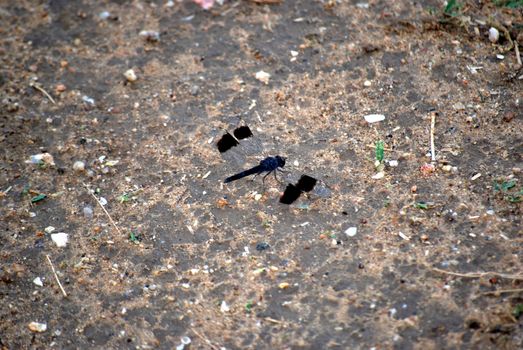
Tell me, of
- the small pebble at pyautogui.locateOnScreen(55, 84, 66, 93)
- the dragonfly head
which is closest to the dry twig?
the dragonfly head

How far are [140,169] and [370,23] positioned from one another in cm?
187

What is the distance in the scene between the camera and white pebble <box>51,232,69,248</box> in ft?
11.3

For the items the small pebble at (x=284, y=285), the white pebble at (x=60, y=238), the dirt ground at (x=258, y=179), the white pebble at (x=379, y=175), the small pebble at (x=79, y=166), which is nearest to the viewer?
the dirt ground at (x=258, y=179)

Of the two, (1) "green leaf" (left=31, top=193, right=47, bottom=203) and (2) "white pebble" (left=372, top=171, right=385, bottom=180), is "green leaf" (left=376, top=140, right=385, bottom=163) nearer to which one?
A: (2) "white pebble" (left=372, top=171, right=385, bottom=180)

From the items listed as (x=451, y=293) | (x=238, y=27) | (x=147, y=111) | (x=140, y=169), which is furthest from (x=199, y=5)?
(x=451, y=293)

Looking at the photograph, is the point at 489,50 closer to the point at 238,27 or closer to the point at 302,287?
the point at 238,27

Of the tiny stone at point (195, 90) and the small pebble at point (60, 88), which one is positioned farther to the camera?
the small pebble at point (60, 88)

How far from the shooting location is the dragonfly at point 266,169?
3.52 meters

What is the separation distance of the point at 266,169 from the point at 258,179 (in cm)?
8

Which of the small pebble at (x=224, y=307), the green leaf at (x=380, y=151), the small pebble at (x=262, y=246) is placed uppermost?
the green leaf at (x=380, y=151)

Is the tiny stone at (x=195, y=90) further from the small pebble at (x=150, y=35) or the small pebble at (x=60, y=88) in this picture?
the small pebble at (x=60, y=88)

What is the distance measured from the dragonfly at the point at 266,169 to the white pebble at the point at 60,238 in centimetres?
92

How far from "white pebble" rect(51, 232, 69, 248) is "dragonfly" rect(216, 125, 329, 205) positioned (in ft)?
3.01

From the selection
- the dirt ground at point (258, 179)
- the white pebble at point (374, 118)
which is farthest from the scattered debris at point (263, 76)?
the white pebble at point (374, 118)
